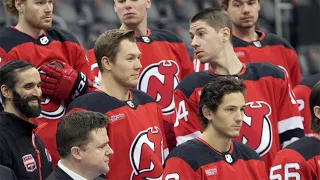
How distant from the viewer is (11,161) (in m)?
5.03

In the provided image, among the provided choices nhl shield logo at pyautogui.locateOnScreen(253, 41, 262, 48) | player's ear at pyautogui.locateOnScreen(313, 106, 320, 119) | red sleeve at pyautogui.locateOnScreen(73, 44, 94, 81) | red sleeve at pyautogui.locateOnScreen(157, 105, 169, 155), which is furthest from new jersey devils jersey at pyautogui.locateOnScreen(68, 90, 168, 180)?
nhl shield logo at pyautogui.locateOnScreen(253, 41, 262, 48)

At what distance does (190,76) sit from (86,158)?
51.9 inches

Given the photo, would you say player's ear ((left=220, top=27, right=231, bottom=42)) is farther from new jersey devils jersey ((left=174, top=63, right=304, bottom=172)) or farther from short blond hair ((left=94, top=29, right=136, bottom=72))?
short blond hair ((left=94, top=29, right=136, bottom=72))

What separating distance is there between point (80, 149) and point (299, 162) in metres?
1.27

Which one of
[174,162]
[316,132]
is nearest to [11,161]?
[174,162]

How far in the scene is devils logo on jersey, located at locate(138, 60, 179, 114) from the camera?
6211 mm

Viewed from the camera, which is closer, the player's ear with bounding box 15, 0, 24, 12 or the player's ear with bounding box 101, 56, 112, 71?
the player's ear with bounding box 101, 56, 112, 71

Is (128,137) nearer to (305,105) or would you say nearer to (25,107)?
(25,107)

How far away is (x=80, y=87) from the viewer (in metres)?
5.61

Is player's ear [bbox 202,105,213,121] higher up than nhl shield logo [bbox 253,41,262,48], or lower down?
lower down

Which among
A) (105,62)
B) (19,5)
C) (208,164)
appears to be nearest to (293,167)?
(208,164)

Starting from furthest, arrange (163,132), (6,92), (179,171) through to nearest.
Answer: (163,132) → (6,92) → (179,171)

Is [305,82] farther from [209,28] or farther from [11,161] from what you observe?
[11,161]

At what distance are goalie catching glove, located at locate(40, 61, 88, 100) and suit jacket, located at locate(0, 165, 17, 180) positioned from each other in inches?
34.4
